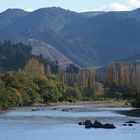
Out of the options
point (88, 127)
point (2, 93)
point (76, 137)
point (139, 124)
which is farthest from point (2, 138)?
point (2, 93)

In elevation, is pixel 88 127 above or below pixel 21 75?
below

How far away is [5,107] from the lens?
12731 cm

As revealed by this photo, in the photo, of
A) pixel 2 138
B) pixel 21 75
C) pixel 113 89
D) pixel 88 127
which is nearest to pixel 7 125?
pixel 88 127

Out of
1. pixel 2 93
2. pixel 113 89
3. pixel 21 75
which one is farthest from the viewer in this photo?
pixel 113 89

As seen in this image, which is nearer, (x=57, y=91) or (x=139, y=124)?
(x=139, y=124)

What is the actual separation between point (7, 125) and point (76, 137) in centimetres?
1850

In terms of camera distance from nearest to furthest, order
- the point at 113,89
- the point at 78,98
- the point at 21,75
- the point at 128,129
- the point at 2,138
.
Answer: the point at 2,138 < the point at 128,129 < the point at 21,75 < the point at 78,98 < the point at 113,89

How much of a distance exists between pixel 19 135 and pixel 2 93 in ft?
200

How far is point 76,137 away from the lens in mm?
62156

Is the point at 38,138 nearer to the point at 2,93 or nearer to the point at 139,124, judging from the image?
the point at 139,124

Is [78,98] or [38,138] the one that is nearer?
[38,138]

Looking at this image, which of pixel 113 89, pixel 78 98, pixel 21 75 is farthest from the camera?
pixel 113 89

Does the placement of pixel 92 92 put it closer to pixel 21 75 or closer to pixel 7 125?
pixel 21 75

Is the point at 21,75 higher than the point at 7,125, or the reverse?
the point at 21,75
